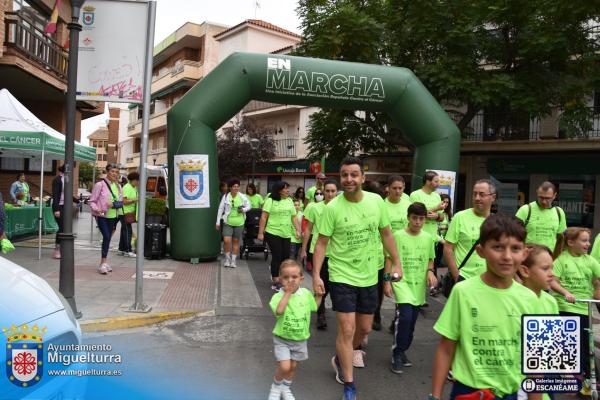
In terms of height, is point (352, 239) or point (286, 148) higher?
point (286, 148)

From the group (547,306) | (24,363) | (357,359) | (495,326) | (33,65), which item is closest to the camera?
(495,326)

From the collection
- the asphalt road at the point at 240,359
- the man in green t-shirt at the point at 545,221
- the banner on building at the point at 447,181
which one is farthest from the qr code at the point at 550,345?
the banner on building at the point at 447,181

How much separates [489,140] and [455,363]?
19.5 metres

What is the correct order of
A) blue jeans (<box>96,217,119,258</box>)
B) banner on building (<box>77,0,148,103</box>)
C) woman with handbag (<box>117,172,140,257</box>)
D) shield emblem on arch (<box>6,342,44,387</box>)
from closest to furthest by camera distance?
shield emblem on arch (<box>6,342,44,387</box>)
banner on building (<box>77,0,148,103</box>)
blue jeans (<box>96,217,119,258</box>)
woman with handbag (<box>117,172,140,257</box>)

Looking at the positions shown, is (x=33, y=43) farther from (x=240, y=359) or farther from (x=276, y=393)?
(x=276, y=393)

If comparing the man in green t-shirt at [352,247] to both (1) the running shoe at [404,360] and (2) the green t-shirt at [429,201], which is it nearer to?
(1) the running shoe at [404,360]

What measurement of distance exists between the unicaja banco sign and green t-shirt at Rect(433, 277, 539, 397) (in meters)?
→ 8.38

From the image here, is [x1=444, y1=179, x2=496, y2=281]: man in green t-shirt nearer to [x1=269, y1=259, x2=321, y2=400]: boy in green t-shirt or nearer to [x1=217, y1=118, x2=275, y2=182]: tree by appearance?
[x1=269, y1=259, x2=321, y2=400]: boy in green t-shirt

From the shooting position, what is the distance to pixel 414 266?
4848 millimetres

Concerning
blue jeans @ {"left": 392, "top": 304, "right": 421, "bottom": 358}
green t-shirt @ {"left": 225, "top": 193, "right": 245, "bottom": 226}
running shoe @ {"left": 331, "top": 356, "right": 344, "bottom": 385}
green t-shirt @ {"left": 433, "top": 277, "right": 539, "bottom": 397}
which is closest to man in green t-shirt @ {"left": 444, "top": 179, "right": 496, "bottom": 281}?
blue jeans @ {"left": 392, "top": 304, "right": 421, "bottom": 358}

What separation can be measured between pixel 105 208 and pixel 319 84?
4870 mm

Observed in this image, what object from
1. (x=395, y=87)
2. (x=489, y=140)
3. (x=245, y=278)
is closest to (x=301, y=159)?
(x=489, y=140)

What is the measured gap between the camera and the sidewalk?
21.2 ft

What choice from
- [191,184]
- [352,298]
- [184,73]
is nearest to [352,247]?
[352,298]
